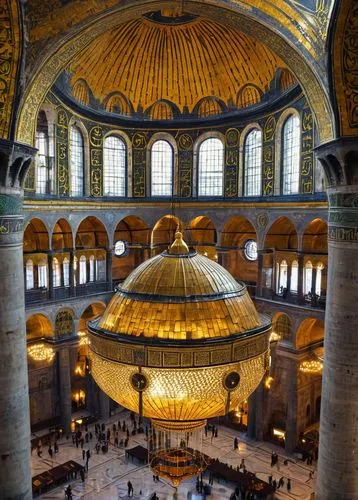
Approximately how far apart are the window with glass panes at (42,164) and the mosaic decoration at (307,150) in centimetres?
881

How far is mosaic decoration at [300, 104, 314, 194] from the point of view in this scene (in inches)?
638

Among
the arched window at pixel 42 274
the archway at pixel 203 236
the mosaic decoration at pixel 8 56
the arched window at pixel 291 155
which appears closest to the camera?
the mosaic decoration at pixel 8 56

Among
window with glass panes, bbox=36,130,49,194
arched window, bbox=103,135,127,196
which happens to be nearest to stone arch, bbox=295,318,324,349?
arched window, bbox=103,135,127,196

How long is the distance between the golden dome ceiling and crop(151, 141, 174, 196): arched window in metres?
1.32

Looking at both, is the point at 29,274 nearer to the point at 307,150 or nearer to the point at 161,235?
the point at 161,235

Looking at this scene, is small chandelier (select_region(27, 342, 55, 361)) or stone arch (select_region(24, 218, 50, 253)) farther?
stone arch (select_region(24, 218, 50, 253))

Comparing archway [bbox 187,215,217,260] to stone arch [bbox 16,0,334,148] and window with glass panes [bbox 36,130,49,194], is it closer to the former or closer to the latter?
window with glass panes [bbox 36,130,49,194]

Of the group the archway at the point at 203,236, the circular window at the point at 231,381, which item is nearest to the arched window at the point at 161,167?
the archway at the point at 203,236

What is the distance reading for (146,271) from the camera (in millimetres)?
5258

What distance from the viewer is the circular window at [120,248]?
2202 centimetres

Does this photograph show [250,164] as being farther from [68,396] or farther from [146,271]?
[146,271]

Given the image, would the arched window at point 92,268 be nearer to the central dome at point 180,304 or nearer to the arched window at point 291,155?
the arched window at point 291,155

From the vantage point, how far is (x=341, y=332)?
9.68 metres

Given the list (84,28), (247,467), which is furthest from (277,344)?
(84,28)
